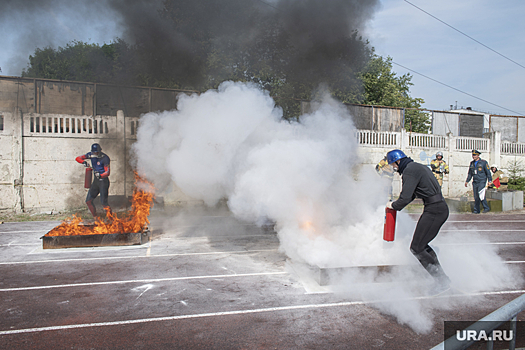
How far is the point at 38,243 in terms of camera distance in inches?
286

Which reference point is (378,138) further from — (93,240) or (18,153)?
(18,153)

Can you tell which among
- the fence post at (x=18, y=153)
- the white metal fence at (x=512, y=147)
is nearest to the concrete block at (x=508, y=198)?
the white metal fence at (x=512, y=147)

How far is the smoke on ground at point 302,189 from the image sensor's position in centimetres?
504

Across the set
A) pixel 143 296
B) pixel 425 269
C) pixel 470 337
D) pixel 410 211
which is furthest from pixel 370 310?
pixel 410 211

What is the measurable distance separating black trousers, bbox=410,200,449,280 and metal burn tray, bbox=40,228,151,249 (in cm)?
513

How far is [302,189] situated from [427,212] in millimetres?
1783

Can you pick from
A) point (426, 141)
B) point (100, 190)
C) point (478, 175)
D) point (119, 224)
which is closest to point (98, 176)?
point (100, 190)

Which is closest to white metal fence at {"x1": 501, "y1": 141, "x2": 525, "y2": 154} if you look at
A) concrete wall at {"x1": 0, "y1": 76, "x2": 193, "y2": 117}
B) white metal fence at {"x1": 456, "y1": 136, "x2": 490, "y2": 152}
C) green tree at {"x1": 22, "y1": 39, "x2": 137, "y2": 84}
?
white metal fence at {"x1": 456, "y1": 136, "x2": 490, "y2": 152}

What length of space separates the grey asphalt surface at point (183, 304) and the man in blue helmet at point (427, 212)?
1.27 ft

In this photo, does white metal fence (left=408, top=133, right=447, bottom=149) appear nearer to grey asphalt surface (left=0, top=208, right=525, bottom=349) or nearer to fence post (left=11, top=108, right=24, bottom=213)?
grey asphalt surface (left=0, top=208, right=525, bottom=349)

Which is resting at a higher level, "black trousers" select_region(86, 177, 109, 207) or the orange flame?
"black trousers" select_region(86, 177, 109, 207)

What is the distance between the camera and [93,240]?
6.82 meters

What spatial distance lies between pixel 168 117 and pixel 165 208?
456cm

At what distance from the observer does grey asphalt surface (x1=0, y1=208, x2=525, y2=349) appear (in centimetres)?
340
